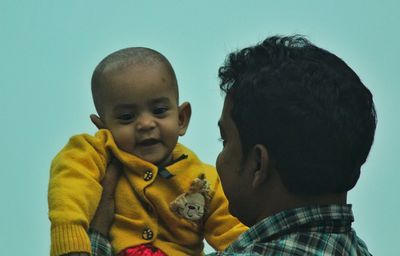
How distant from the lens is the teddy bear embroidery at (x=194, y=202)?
2.96m

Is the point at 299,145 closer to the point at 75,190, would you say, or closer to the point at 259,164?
the point at 259,164

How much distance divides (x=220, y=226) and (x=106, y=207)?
38 cm

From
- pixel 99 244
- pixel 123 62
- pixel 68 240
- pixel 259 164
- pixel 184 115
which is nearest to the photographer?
pixel 259 164

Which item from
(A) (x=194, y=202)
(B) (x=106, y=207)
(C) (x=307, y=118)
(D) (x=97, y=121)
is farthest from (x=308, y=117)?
(D) (x=97, y=121)

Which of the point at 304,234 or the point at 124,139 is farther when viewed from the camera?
the point at 124,139

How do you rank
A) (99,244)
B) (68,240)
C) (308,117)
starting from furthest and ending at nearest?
1. (99,244)
2. (68,240)
3. (308,117)

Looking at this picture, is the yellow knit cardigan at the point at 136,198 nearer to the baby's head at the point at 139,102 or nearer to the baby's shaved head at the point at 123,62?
the baby's head at the point at 139,102

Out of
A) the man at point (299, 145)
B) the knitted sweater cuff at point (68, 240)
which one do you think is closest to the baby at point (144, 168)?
the knitted sweater cuff at point (68, 240)

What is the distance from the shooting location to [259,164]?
91.7 inches

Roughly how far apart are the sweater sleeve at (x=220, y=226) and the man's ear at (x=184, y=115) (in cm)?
24

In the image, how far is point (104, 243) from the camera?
2.94 metres

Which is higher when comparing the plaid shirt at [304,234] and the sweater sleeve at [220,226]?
the sweater sleeve at [220,226]

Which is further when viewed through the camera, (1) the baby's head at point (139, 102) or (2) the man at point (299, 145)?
(1) the baby's head at point (139, 102)

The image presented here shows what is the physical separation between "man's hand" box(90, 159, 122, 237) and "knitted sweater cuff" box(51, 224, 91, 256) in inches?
6.0
